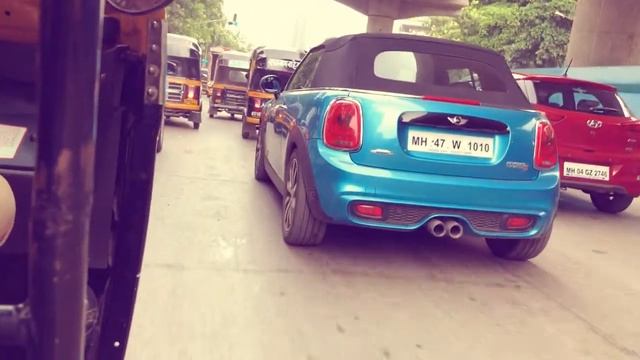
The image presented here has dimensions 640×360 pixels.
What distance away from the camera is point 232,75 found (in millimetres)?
20484

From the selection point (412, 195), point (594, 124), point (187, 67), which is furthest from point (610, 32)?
point (412, 195)

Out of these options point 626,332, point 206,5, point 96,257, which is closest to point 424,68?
point 626,332

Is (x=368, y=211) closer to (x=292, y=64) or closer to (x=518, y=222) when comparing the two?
(x=518, y=222)

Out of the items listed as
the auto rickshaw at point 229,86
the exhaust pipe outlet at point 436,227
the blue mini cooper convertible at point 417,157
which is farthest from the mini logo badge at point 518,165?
the auto rickshaw at point 229,86

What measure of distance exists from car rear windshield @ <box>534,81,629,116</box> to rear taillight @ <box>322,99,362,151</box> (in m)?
4.13

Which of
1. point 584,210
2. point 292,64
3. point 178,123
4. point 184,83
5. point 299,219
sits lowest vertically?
point 178,123

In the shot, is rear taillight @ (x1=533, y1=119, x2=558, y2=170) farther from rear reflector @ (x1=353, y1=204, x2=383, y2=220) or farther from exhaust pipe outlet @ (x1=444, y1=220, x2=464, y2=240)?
rear reflector @ (x1=353, y1=204, x2=383, y2=220)

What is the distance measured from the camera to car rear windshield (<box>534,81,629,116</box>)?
7496 mm

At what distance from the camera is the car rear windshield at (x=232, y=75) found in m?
20.2

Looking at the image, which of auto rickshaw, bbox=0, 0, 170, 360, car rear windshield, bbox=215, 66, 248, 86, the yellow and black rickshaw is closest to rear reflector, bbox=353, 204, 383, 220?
auto rickshaw, bbox=0, 0, 170, 360

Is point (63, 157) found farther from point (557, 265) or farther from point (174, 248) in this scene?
point (557, 265)

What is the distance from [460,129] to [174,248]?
2.16m

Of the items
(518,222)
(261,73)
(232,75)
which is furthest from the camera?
(232,75)

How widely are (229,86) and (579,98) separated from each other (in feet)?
44.6
